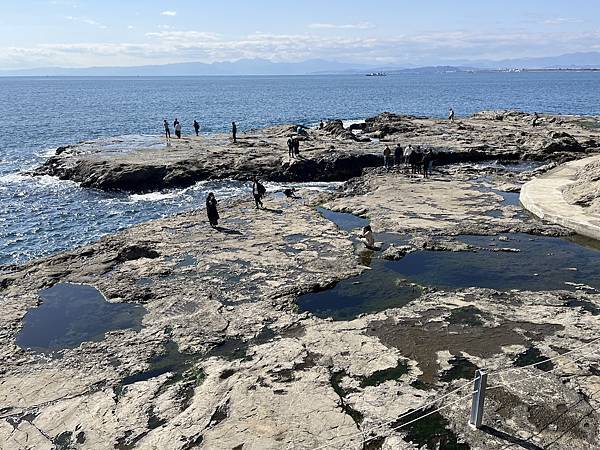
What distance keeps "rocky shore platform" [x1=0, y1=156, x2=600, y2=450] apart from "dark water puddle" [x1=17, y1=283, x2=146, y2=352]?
8cm

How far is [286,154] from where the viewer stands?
39000 mm

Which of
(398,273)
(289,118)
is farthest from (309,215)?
(289,118)

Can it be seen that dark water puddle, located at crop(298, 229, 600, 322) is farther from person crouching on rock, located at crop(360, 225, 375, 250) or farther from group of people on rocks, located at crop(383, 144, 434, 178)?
group of people on rocks, located at crop(383, 144, 434, 178)

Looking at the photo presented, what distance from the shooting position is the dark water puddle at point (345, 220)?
22672mm

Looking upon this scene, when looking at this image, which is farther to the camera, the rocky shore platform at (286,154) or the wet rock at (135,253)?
the rocky shore platform at (286,154)

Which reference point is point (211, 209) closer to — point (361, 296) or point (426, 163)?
point (361, 296)

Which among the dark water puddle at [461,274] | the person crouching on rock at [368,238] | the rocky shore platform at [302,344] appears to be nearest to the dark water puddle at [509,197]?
the rocky shore platform at [302,344]

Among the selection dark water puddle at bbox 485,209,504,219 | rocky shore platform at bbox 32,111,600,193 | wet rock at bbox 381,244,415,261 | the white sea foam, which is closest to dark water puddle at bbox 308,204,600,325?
wet rock at bbox 381,244,415,261

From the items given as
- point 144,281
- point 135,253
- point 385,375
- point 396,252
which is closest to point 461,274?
point 396,252

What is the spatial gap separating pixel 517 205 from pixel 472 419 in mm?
18039

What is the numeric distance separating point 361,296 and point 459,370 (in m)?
4.58

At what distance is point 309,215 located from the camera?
953 inches

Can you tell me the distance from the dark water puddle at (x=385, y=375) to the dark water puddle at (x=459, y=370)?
33.3 inches

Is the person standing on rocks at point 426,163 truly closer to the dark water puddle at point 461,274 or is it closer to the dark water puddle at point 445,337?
the dark water puddle at point 461,274
